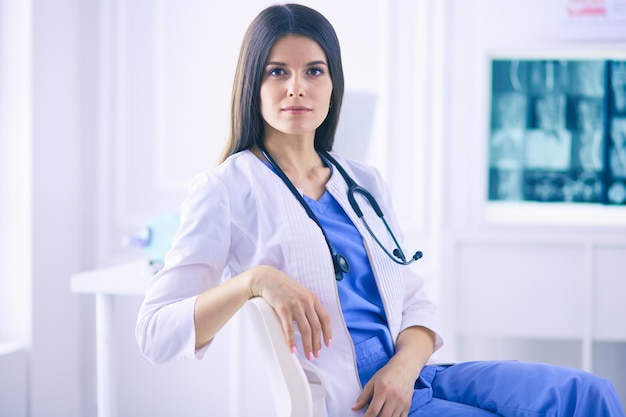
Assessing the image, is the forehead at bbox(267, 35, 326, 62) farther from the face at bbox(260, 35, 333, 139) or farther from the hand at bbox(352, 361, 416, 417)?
the hand at bbox(352, 361, 416, 417)

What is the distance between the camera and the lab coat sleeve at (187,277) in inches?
41.5

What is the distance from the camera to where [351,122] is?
5.64 feet

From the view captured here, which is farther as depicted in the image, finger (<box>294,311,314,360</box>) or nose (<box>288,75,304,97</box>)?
nose (<box>288,75,304,97</box>)

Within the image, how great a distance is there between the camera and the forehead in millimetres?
1190

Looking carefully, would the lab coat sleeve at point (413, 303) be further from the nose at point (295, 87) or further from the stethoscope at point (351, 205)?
the nose at point (295, 87)

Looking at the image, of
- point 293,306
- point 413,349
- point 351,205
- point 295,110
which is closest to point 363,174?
point 351,205

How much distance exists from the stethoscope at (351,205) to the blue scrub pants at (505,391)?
0.15 metres

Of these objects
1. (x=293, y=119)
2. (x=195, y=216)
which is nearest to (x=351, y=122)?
(x=293, y=119)

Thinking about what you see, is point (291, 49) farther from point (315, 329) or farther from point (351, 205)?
point (315, 329)

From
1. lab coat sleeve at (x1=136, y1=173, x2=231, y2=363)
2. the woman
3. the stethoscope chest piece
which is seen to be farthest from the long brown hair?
the stethoscope chest piece

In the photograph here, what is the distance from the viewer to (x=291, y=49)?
1191 millimetres

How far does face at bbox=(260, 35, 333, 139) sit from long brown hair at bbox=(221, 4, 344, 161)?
13 millimetres

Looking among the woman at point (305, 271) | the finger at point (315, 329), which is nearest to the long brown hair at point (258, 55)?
the woman at point (305, 271)

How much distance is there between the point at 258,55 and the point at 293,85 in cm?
8
